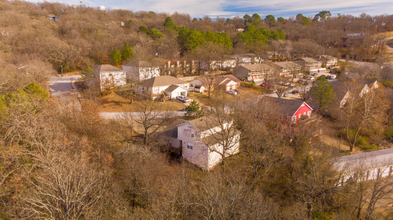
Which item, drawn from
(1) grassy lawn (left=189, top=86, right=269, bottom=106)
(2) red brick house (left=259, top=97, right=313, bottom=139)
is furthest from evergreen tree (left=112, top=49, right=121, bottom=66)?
(2) red brick house (left=259, top=97, right=313, bottom=139)

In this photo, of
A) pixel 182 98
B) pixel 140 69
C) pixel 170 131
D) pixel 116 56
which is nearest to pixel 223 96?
pixel 182 98

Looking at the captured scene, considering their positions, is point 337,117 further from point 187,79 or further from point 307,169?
point 187,79

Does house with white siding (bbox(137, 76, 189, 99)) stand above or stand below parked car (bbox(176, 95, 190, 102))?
above

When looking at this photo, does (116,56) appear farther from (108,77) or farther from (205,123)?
(205,123)

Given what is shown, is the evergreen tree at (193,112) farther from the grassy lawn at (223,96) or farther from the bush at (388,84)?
the bush at (388,84)

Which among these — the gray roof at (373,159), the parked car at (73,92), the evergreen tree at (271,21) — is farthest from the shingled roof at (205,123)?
the evergreen tree at (271,21)

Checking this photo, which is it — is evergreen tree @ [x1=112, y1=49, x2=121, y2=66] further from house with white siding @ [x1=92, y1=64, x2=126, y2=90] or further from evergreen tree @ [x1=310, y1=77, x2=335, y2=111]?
evergreen tree @ [x1=310, y1=77, x2=335, y2=111]
